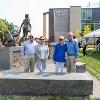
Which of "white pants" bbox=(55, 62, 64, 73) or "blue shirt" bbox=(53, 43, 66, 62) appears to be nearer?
"blue shirt" bbox=(53, 43, 66, 62)

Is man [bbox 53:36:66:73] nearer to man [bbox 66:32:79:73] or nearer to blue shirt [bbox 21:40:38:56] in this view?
man [bbox 66:32:79:73]

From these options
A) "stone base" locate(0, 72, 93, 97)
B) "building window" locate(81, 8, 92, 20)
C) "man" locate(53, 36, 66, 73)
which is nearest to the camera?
"stone base" locate(0, 72, 93, 97)

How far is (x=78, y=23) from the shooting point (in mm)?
119562

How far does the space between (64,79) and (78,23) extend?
111 m

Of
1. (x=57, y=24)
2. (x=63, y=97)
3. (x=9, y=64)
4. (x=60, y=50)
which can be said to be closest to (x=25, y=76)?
(x=63, y=97)

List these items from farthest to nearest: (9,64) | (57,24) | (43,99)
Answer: (57,24) → (9,64) → (43,99)

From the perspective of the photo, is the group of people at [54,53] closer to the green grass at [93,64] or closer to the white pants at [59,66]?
the white pants at [59,66]

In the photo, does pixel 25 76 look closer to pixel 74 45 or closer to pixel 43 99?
pixel 43 99

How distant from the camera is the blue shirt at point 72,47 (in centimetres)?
1266

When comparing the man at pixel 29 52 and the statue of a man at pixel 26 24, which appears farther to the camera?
the statue of a man at pixel 26 24

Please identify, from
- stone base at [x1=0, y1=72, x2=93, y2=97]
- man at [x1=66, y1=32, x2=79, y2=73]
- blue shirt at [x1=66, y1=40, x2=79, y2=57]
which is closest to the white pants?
→ man at [x1=66, y1=32, x2=79, y2=73]

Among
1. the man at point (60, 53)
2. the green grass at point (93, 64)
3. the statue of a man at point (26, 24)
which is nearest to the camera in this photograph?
the man at point (60, 53)

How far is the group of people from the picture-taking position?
12750mm

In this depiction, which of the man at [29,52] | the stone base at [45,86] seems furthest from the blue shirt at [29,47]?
the stone base at [45,86]
